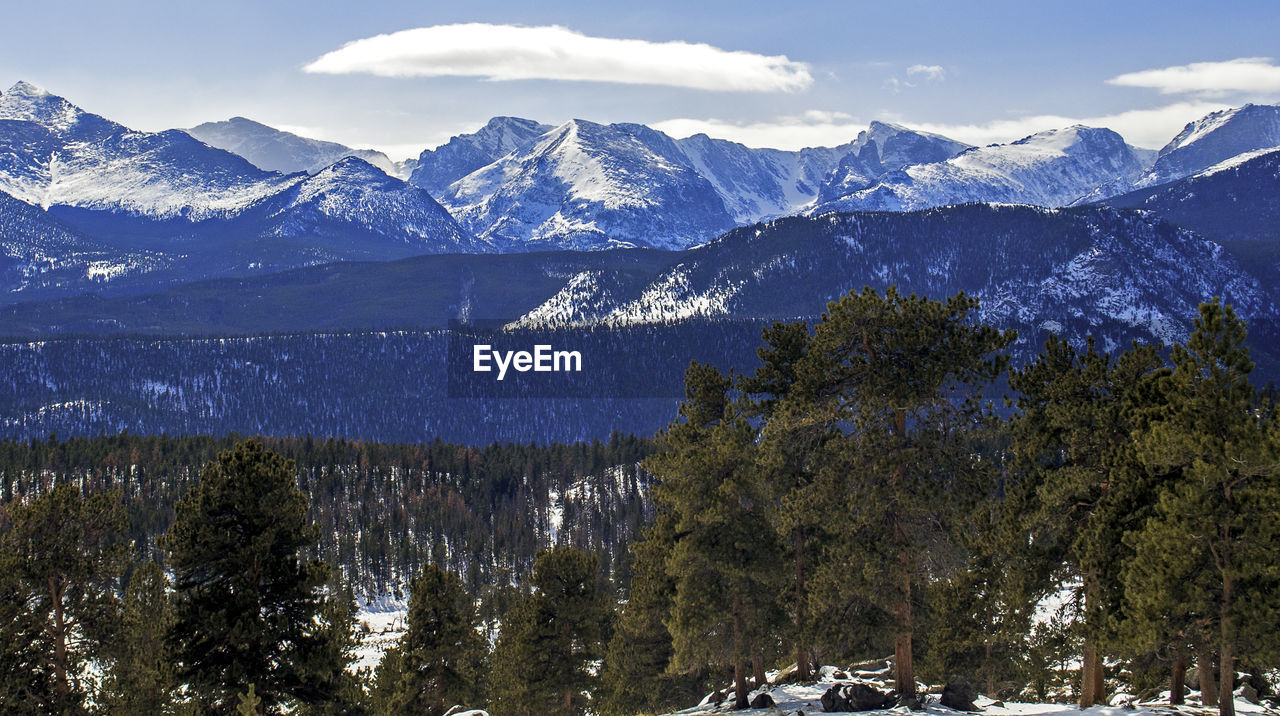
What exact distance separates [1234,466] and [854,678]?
25.3 meters

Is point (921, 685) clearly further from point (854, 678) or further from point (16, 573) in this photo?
point (16, 573)

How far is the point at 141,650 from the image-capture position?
159 feet

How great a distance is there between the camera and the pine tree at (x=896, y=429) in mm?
39625

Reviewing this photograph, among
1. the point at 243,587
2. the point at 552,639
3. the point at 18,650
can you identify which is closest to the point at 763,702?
the point at 552,639

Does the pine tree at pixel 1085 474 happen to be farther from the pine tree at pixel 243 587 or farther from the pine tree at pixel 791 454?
the pine tree at pixel 243 587

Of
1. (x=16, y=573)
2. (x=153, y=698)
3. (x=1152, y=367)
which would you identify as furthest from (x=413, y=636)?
(x=1152, y=367)

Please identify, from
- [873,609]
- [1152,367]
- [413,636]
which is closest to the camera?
[1152,367]

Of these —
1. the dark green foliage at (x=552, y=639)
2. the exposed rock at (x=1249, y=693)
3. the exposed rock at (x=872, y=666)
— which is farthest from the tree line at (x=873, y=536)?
the dark green foliage at (x=552, y=639)

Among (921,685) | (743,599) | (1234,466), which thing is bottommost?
(921,685)

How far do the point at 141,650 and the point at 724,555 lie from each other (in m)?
23.8

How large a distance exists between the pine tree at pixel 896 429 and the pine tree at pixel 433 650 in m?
25.2

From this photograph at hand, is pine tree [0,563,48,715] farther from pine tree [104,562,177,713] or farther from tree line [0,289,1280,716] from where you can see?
pine tree [104,562,177,713]

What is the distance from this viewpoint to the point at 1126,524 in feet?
124

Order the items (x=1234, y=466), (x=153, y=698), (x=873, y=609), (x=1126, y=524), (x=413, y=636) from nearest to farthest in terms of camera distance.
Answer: (x=1234, y=466)
(x=1126, y=524)
(x=873, y=609)
(x=153, y=698)
(x=413, y=636)
